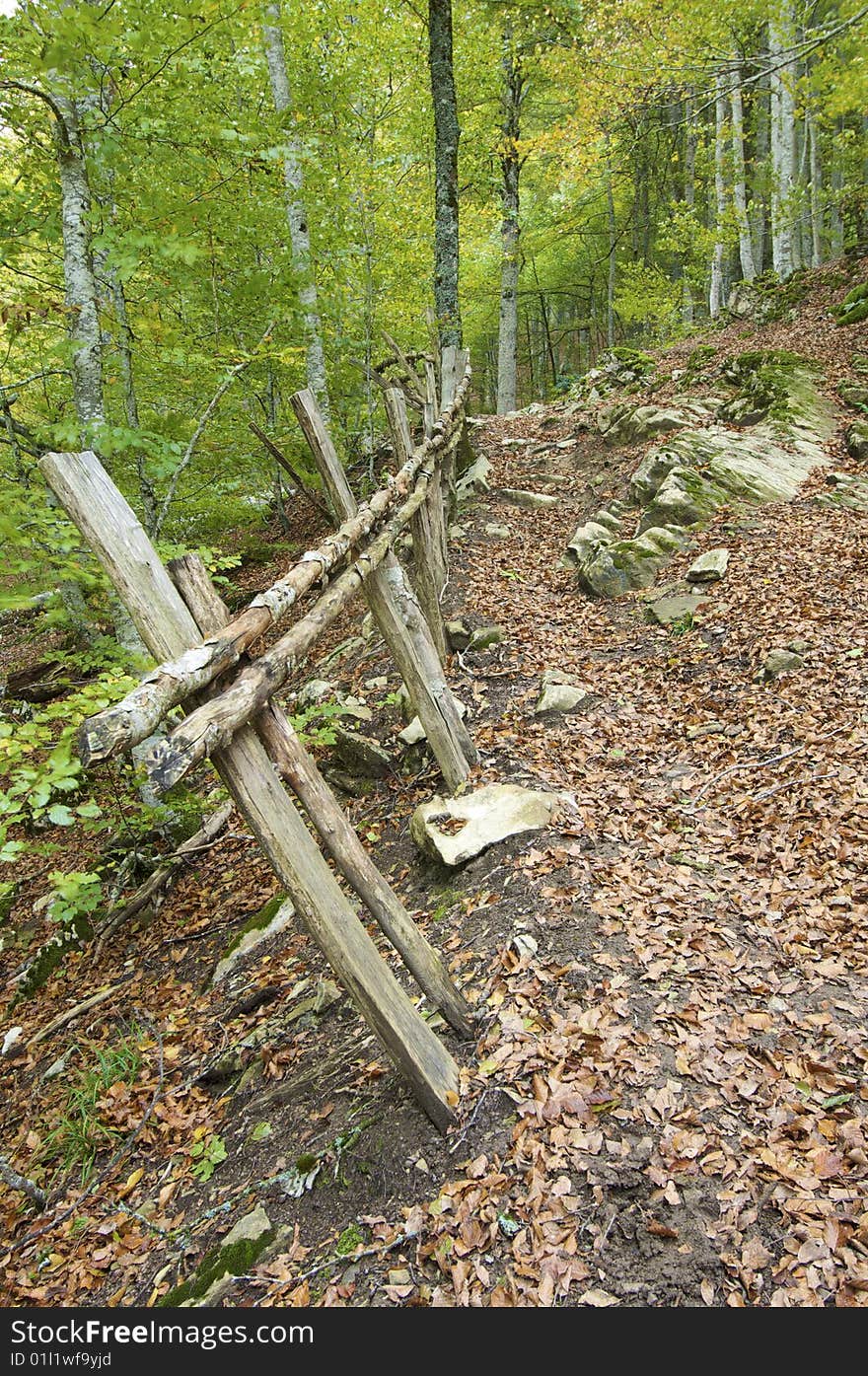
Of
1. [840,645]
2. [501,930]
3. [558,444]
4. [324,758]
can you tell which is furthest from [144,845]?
[558,444]

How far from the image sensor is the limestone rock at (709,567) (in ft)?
24.1

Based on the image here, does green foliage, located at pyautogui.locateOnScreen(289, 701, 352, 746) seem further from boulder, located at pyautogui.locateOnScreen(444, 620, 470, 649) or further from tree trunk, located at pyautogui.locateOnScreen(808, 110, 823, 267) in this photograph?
tree trunk, located at pyautogui.locateOnScreen(808, 110, 823, 267)

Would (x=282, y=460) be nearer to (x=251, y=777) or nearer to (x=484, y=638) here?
(x=484, y=638)

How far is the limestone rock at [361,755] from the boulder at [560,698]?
1.46 m

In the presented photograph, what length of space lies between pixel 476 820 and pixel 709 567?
15.2 feet

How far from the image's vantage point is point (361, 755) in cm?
601

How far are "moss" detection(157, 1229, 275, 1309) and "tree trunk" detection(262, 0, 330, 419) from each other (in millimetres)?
8373

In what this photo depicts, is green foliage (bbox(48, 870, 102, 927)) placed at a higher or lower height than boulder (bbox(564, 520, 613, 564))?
lower

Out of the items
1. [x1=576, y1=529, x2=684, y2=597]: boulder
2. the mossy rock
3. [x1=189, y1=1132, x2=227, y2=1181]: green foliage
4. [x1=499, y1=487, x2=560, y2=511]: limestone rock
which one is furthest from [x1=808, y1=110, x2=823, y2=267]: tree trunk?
the mossy rock

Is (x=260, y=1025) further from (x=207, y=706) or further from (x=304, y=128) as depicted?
(x=304, y=128)

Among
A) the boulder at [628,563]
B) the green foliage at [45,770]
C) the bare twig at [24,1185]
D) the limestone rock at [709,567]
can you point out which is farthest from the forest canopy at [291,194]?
the limestone rock at [709,567]

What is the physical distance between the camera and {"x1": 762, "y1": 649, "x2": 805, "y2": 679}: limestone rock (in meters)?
5.71

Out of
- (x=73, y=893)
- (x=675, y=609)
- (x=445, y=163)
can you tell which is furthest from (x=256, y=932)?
(x=445, y=163)

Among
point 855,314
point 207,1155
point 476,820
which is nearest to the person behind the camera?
point 207,1155
